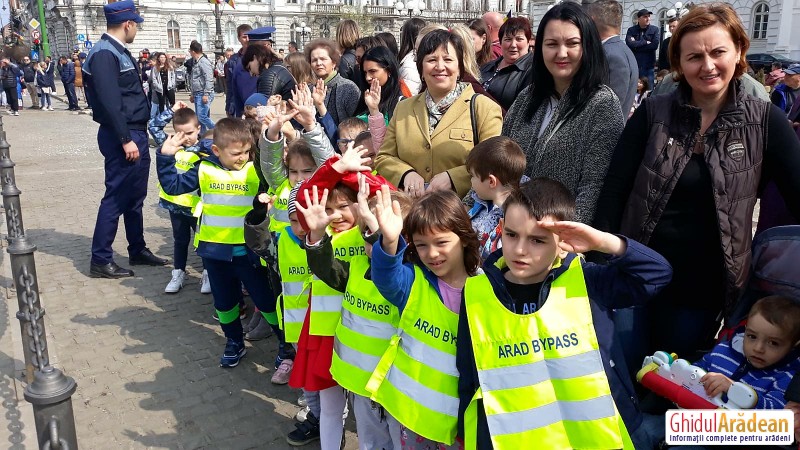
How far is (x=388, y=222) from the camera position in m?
2.43

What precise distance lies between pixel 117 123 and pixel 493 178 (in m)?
4.85

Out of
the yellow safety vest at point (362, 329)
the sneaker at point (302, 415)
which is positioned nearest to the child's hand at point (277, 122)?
the yellow safety vest at point (362, 329)

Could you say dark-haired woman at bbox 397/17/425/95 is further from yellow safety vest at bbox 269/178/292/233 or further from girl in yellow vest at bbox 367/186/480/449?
girl in yellow vest at bbox 367/186/480/449

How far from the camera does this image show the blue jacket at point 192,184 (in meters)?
4.41

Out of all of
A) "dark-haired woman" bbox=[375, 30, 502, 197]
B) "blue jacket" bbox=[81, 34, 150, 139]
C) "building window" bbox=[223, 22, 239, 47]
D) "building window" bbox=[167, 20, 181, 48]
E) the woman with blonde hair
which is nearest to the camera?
"dark-haired woman" bbox=[375, 30, 502, 197]

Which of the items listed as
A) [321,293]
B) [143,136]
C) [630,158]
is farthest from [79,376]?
[630,158]

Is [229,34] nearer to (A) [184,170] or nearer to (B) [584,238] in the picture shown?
(A) [184,170]

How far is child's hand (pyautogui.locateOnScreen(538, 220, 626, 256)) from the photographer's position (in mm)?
2109

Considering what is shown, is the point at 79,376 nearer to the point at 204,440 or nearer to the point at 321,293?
the point at 204,440

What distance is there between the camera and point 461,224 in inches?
101

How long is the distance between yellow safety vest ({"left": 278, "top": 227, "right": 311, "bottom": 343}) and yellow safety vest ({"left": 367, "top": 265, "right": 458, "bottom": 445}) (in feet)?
3.32

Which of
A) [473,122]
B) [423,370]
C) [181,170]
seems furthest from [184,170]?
[423,370]

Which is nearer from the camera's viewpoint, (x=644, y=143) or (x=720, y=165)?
(x=720, y=165)

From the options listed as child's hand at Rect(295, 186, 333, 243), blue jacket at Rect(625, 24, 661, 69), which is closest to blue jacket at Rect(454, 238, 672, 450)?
child's hand at Rect(295, 186, 333, 243)
